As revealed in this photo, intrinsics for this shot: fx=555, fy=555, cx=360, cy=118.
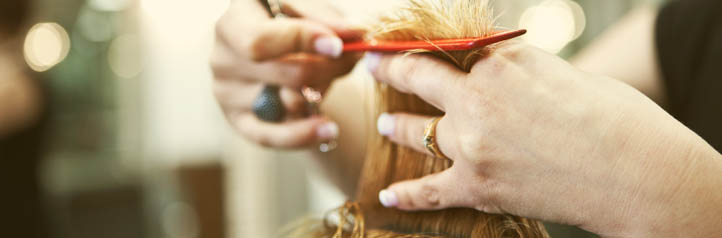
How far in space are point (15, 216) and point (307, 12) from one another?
1.40 m

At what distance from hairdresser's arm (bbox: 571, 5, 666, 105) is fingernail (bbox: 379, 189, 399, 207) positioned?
0.53m

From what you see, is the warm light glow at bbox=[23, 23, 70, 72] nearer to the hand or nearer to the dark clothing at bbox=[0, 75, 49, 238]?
the dark clothing at bbox=[0, 75, 49, 238]

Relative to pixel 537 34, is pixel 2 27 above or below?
below

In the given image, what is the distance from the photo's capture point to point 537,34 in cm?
108

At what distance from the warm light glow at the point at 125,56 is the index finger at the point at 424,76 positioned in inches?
111

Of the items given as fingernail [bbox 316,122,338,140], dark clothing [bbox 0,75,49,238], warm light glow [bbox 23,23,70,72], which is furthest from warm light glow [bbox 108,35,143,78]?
fingernail [bbox 316,122,338,140]

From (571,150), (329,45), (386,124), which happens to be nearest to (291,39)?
(329,45)

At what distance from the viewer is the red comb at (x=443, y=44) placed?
0.44 metres

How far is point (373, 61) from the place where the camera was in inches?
22.3

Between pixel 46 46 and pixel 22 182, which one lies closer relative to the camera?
pixel 22 182

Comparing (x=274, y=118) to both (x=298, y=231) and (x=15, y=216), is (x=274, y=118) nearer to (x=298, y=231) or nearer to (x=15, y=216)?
(x=298, y=231)

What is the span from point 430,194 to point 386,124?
94 mm

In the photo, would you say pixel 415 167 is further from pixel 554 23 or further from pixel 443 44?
pixel 554 23

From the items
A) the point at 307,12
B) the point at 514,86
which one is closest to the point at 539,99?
the point at 514,86
